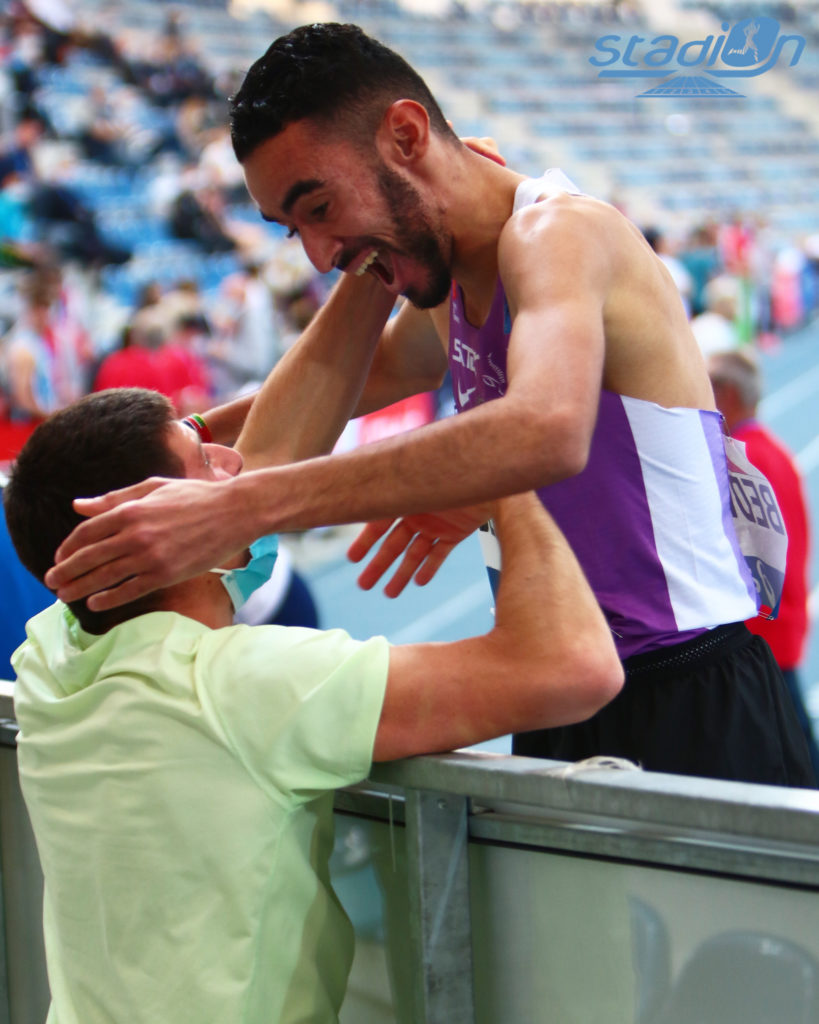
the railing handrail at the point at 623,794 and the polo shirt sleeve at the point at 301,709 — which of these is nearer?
the railing handrail at the point at 623,794

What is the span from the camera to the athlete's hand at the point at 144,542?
1205mm

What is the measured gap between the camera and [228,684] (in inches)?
47.0

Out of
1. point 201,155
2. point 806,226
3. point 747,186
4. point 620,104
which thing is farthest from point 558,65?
point 201,155

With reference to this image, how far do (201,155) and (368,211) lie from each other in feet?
40.1

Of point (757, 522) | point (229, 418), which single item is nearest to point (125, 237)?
point (229, 418)

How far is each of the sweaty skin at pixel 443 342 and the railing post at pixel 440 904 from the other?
315 mm

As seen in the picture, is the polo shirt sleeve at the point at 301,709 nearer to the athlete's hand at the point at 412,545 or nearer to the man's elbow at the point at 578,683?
the man's elbow at the point at 578,683

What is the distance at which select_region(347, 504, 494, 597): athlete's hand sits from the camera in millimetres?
1758

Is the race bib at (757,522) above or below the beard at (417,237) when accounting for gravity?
below

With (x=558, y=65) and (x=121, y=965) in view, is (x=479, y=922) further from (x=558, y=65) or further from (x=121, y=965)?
(x=558, y=65)

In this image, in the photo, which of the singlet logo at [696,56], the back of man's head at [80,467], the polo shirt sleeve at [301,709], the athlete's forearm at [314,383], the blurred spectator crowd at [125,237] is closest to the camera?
the polo shirt sleeve at [301,709]

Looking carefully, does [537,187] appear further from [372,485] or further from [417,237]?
[372,485]

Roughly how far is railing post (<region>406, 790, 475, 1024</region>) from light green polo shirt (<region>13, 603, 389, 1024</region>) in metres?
0.08

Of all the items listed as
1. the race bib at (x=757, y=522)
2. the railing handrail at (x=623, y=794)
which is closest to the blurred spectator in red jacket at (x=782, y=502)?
the race bib at (x=757, y=522)
